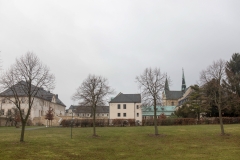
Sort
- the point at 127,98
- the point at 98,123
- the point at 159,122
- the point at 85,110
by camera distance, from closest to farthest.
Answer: the point at 159,122
the point at 98,123
the point at 85,110
the point at 127,98

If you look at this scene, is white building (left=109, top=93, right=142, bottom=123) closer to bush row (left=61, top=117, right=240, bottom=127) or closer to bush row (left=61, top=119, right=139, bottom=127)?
bush row (left=61, top=119, right=139, bottom=127)

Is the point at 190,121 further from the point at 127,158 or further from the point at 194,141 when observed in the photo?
the point at 127,158

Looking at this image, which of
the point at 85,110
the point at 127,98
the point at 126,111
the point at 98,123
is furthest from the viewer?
the point at 127,98

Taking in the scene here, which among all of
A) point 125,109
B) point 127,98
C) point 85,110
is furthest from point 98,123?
point 127,98

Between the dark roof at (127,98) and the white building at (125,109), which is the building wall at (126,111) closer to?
the white building at (125,109)

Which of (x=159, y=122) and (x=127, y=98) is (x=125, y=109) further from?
(x=159, y=122)

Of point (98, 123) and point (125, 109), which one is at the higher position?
point (125, 109)

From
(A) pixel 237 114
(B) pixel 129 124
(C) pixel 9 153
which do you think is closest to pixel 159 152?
(C) pixel 9 153

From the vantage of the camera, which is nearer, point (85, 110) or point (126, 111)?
point (85, 110)

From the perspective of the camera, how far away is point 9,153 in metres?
18.7

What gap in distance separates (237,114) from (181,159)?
42.6m

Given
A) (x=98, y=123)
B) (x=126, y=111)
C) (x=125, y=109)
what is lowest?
(x=98, y=123)

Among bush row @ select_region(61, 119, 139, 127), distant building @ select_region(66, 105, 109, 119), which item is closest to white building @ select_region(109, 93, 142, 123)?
distant building @ select_region(66, 105, 109, 119)

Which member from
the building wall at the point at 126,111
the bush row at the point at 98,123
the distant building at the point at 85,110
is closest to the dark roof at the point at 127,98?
the building wall at the point at 126,111
